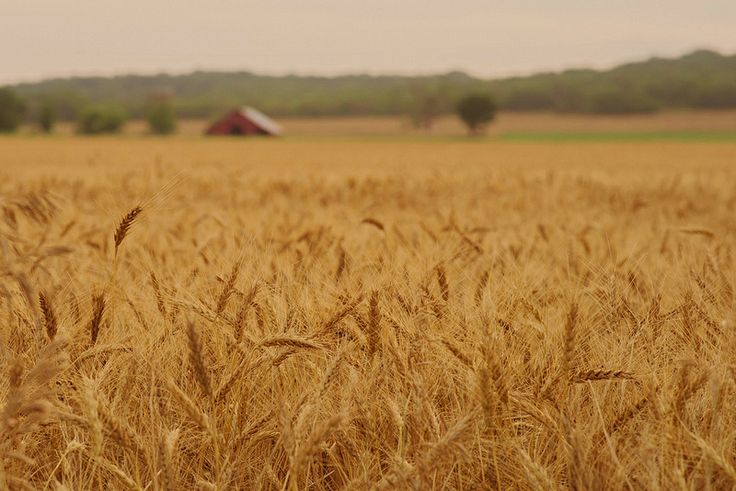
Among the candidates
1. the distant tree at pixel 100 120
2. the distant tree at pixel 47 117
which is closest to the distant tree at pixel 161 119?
the distant tree at pixel 100 120

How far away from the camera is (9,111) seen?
2473 inches

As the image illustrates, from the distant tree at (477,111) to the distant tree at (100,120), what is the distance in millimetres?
31388

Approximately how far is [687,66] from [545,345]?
6325 inches

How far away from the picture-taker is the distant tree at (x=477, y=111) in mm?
60219

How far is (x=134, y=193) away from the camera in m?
5.96

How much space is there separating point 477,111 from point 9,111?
4051 cm

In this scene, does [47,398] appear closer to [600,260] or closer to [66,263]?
[66,263]

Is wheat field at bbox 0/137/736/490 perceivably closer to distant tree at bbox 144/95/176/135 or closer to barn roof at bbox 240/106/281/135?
barn roof at bbox 240/106/281/135

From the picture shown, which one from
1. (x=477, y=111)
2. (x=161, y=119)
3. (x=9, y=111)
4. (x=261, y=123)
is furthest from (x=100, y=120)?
(x=477, y=111)

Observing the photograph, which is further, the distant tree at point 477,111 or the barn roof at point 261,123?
the distant tree at point 477,111

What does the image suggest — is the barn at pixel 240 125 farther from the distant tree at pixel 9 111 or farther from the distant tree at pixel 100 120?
the distant tree at pixel 9 111

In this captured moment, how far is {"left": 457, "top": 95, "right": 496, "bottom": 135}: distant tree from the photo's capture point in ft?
198

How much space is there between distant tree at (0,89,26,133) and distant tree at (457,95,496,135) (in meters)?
39.1

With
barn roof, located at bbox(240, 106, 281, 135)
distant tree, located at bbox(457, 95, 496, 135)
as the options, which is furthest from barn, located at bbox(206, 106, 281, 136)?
distant tree, located at bbox(457, 95, 496, 135)
